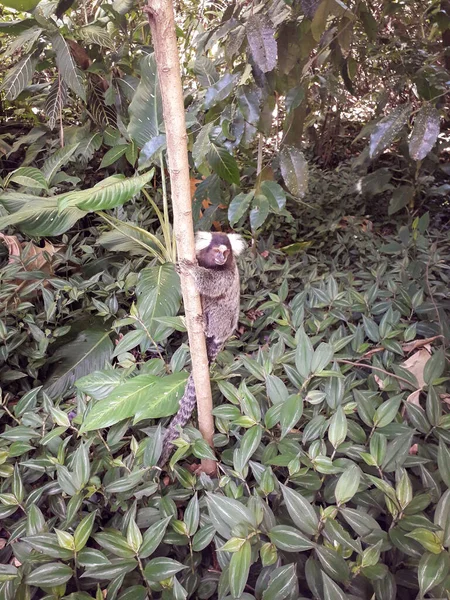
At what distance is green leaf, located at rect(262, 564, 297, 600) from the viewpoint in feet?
2.40

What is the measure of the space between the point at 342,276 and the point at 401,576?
136 cm

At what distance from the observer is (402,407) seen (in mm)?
1197

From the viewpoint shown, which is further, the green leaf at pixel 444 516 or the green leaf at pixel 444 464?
the green leaf at pixel 444 464

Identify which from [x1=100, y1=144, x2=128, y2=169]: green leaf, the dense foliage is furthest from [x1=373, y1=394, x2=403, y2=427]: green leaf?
[x1=100, y1=144, x2=128, y2=169]: green leaf

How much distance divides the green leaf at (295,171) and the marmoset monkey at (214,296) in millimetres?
352

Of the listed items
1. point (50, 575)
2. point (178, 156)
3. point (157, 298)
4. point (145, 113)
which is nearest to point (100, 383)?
point (157, 298)

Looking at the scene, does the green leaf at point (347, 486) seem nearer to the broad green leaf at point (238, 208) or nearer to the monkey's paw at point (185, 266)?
the monkey's paw at point (185, 266)

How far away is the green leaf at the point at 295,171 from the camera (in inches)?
60.9

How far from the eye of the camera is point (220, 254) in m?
1.29

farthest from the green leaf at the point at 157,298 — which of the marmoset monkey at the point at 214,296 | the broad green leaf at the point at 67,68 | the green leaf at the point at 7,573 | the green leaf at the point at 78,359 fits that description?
the broad green leaf at the point at 67,68

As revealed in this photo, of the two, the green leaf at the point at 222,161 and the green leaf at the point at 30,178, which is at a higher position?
the green leaf at the point at 222,161

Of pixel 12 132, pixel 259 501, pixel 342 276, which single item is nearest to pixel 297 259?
pixel 342 276

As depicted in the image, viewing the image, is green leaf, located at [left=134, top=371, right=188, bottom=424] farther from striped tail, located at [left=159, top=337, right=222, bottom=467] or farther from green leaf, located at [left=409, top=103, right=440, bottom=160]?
green leaf, located at [left=409, top=103, right=440, bottom=160]

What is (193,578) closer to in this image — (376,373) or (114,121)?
(376,373)
